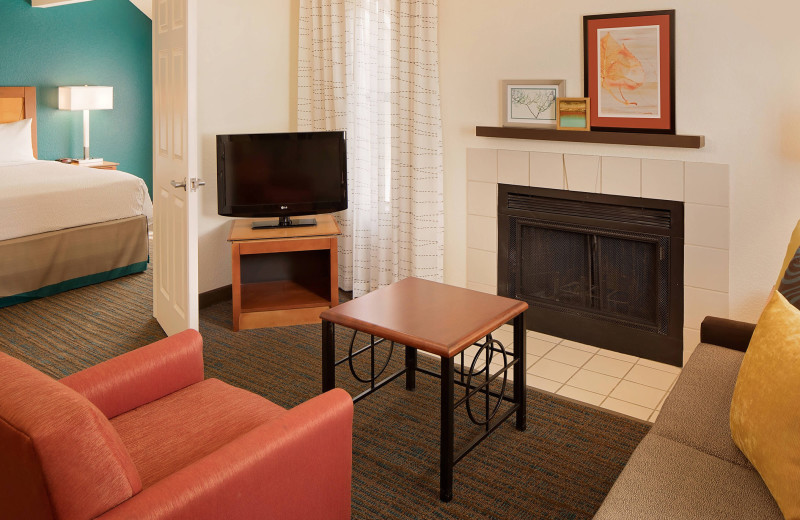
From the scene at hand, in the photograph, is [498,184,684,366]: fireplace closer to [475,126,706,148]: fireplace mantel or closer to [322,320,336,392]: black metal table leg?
[475,126,706,148]: fireplace mantel

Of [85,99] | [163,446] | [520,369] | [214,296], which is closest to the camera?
[163,446]

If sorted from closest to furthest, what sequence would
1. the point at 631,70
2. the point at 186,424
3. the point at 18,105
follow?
the point at 186,424, the point at 631,70, the point at 18,105

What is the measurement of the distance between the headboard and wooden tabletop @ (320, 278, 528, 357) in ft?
15.9

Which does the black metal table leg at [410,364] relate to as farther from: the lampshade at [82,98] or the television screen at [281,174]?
the lampshade at [82,98]

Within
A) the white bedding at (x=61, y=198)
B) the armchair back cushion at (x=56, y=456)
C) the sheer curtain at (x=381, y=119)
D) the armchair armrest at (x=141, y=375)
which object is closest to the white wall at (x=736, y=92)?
the sheer curtain at (x=381, y=119)

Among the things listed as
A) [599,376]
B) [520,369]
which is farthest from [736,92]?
[520,369]

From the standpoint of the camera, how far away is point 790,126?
120 inches

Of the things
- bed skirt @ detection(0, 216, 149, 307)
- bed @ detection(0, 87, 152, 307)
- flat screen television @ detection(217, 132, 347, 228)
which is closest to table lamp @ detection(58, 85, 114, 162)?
bed @ detection(0, 87, 152, 307)

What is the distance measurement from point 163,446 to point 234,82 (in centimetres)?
301

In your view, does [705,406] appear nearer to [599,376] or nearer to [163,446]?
[599,376]

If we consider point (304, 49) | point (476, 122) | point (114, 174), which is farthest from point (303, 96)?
point (114, 174)

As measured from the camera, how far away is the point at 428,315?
2.62 meters

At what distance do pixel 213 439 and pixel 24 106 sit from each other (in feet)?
18.0

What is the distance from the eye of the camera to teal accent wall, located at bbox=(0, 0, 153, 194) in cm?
620
